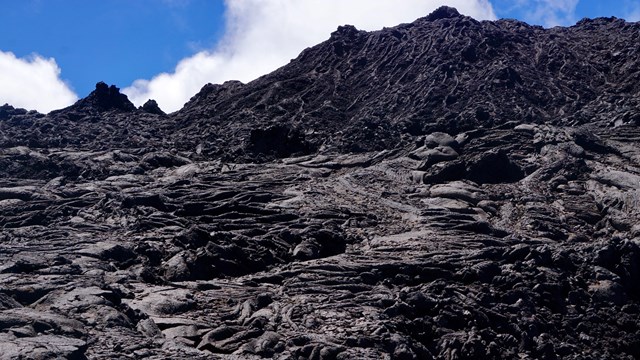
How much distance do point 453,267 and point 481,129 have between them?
1866 cm

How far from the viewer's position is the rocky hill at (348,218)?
79.9 feet

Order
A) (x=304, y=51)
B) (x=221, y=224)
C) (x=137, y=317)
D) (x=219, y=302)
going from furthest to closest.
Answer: (x=304, y=51) → (x=221, y=224) → (x=219, y=302) → (x=137, y=317)

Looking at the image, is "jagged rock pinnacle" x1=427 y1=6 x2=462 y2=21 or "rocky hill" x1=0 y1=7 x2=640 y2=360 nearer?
"rocky hill" x1=0 y1=7 x2=640 y2=360

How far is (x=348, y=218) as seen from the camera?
35.3 metres

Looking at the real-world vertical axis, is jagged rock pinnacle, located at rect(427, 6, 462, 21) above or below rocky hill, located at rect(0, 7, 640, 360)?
above

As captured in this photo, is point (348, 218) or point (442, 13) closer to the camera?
point (348, 218)

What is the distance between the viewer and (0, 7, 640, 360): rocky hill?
24359mm

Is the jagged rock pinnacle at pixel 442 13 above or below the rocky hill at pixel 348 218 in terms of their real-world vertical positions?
above

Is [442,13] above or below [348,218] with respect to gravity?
above

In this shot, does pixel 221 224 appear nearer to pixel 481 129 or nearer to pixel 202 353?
pixel 202 353

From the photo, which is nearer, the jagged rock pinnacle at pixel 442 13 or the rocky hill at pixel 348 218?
the rocky hill at pixel 348 218

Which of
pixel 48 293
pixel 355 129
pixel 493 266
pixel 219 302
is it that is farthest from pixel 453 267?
pixel 355 129

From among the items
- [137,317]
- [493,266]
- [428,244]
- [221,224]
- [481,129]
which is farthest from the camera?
[481,129]

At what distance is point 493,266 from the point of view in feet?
Answer: 94.6
